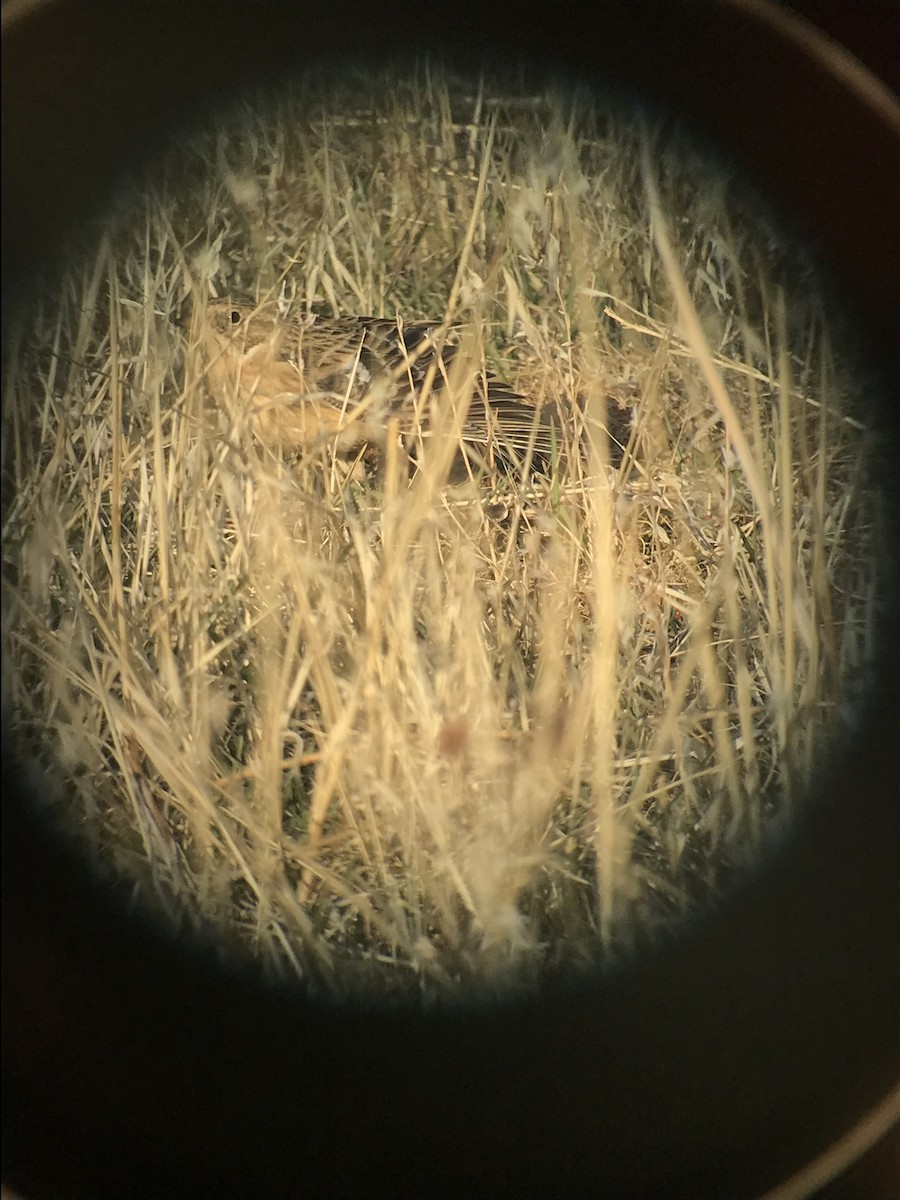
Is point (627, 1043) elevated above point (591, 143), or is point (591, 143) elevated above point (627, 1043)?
point (591, 143)

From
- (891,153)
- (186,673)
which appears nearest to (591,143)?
(891,153)

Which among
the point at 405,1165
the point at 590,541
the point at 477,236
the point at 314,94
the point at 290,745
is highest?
the point at 314,94

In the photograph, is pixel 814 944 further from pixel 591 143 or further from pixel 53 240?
pixel 53 240

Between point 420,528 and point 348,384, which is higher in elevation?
point 348,384
